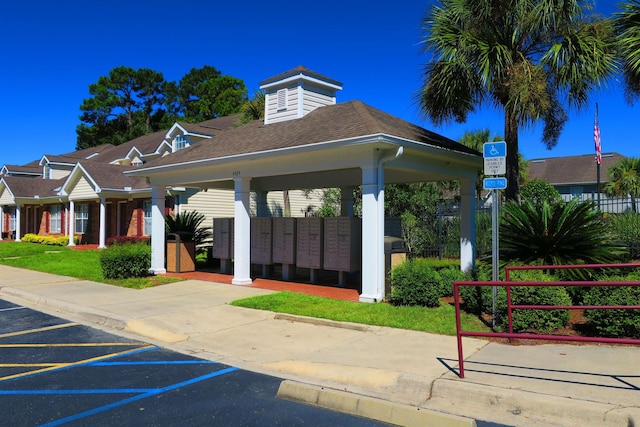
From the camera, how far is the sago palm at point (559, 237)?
29.7 ft

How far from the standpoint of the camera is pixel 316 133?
11.7 m

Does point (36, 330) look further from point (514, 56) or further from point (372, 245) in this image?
point (514, 56)

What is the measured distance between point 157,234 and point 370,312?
8.79 meters

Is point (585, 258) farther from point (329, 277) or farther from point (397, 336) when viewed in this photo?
point (329, 277)

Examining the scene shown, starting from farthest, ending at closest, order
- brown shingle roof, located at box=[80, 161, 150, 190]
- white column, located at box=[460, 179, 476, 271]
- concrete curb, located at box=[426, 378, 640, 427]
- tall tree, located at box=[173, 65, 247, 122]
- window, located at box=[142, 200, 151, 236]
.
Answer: tall tree, located at box=[173, 65, 247, 122]
brown shingle roof, located at box=[80, 161, 150, 190]
window, located at box=[142, 200, 151, 236]
white column, located at box=[460, 179, 476, 271]
concrete curb, located at box=[426, 378, 640, 427]

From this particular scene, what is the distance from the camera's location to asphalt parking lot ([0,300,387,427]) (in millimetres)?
4633

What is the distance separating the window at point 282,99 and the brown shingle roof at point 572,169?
93.7 feet

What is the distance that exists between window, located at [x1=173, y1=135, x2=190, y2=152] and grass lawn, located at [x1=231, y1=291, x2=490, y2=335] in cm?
1804

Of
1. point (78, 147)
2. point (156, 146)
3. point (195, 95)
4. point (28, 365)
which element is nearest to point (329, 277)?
point (28, 365)

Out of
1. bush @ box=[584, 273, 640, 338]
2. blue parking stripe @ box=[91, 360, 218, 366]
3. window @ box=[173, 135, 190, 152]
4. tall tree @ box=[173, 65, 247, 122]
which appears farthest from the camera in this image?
tall tree @ box=[173, 65, 247, 122]

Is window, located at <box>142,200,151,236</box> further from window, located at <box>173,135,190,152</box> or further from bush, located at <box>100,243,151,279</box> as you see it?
bush, located at <box>100,243,151,279</box>

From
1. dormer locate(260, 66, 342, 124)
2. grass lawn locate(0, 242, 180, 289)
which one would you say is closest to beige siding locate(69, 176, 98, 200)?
grass lawn locate(0, 242, 180, 289)

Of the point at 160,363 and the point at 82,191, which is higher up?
the point at 82,191

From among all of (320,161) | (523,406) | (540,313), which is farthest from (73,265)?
(523,406)
